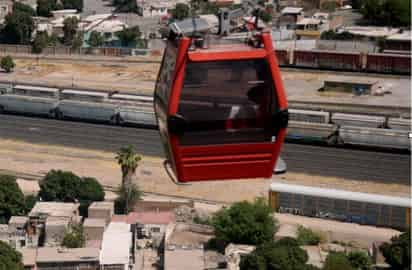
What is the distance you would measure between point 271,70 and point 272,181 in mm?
27208

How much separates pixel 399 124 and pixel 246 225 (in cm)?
1717

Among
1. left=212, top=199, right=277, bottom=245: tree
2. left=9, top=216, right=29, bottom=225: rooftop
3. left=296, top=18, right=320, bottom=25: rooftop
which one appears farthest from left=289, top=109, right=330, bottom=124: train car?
left=296, top=18, right=320, bottom=25: rooftop

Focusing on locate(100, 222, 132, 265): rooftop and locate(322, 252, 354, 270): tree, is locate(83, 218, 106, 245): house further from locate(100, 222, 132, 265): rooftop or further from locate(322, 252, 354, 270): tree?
locate(322, 252, 354, 270): tree

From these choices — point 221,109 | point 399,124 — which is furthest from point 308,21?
point 221,109

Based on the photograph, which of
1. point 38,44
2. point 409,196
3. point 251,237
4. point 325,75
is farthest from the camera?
point 38,44

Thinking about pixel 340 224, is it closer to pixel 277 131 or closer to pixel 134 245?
pixel 134 245

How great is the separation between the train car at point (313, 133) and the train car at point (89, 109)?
9249 mm

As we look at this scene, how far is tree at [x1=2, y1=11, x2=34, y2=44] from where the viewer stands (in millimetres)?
67188

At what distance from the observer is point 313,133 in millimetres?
41219

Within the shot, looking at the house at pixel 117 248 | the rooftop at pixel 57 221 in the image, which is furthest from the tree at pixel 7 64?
the rooftop at pixel 57 221

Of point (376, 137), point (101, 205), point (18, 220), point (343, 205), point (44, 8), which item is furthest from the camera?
point (44, 8)

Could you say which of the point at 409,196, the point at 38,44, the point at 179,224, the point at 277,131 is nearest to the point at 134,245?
the point at 179,224

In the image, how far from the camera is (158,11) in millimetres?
79438

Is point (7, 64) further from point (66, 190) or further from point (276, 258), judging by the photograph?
point (276, 258)
